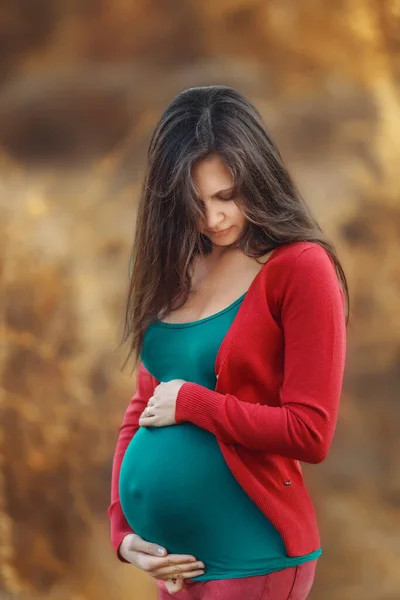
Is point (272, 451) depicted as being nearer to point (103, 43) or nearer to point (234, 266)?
point (234, 266)

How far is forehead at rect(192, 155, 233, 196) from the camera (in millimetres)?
1215

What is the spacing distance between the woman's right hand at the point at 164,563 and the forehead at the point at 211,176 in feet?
1.75

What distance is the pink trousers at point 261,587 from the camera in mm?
1185

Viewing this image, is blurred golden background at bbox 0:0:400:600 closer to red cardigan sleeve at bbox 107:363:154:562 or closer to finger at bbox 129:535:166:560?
red cardigan sleeve at bbox 107:363:154:562

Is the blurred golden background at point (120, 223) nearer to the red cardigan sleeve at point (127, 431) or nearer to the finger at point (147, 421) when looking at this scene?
the red cardigan sleeve at point (127, 431)

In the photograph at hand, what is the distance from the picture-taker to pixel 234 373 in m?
1.20

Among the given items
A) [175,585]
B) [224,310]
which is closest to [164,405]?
[224,310]

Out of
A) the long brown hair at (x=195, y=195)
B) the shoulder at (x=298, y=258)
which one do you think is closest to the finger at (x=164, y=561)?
the long brown hair at (x=195, y=195)

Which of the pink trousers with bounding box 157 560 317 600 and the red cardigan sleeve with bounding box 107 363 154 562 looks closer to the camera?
the pink trousers with bounding box 157 560 317 600

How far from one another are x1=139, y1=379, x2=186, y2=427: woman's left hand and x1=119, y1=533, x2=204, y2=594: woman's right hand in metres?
0.19

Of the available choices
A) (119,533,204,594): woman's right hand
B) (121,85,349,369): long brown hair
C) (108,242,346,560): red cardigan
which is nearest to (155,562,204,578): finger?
(119,533,204,594): woman's right hand

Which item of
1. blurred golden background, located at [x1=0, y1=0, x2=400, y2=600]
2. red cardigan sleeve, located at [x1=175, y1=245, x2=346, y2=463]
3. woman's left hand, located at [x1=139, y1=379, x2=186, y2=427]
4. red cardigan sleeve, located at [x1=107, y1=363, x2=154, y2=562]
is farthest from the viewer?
blurred golden background, located at [x1=0, y1=0, x2=400, y2=600]

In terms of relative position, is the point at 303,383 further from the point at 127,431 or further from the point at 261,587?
the point at 127,431

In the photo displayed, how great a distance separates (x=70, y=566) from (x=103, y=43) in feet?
5.04
